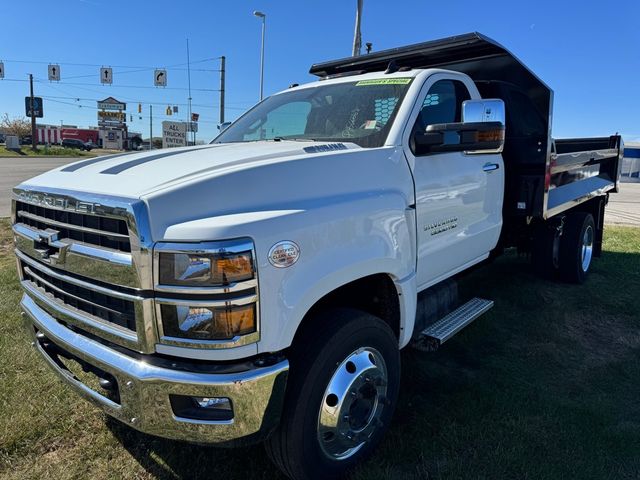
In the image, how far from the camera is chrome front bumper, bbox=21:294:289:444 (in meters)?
1.92

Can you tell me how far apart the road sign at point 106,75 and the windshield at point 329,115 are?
30.0 metres

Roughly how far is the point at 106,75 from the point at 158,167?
1259 inches

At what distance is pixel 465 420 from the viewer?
3.07 meters

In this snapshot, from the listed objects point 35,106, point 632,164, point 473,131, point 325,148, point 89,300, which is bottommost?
point 89,300

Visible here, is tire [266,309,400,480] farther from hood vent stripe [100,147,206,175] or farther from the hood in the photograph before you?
hood vent stripe [100,147,206,175]

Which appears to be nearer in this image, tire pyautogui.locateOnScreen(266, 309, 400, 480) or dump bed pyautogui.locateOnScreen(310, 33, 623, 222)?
tire pyautogui.locateOnScreen(266, 309, 400, 480)

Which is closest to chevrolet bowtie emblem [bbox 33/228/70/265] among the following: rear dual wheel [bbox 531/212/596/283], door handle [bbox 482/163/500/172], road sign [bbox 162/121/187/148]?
door handle [bbox 482/163/500/172]

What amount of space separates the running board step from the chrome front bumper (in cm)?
139

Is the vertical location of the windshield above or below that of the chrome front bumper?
above

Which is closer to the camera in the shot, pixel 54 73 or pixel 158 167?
pixel 158 167

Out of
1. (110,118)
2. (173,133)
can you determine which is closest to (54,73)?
(173,133)

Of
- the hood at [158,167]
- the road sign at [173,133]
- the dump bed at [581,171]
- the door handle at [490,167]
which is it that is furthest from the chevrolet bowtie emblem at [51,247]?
the road sign at [173,133]

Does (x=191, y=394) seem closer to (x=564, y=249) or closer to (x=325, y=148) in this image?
(x=325, y=148)

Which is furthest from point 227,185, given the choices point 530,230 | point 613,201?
point 613,201
